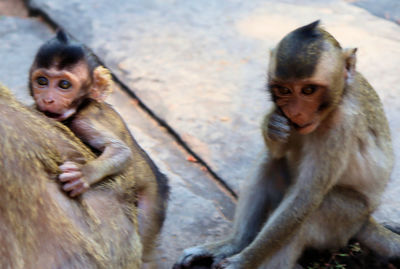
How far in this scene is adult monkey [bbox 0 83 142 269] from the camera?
281 centimetres

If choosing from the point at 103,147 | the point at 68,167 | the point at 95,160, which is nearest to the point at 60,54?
the point at 103,147

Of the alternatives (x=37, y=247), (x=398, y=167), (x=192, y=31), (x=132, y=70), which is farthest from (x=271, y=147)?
(x=192, y=31)

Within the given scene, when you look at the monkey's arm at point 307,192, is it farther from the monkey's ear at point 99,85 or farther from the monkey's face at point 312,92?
the monkey's ear at point 99,85

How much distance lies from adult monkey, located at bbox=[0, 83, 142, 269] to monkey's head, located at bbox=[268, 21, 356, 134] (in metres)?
1.25

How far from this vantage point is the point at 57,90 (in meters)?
3.73

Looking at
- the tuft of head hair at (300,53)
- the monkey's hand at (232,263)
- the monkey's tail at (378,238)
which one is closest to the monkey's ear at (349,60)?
the tuft of head hair at (300,53)

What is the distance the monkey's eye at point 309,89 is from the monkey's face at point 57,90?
53.4 inches

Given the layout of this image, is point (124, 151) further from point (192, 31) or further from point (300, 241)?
point (192, 31)

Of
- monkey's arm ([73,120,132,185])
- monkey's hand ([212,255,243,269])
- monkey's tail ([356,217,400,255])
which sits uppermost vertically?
monkey's arm ([73,120,132,185])

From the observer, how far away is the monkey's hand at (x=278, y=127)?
3998 mm

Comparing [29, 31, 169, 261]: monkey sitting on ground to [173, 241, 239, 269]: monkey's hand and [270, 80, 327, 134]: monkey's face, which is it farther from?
[270, 80, 327, 134]: monkey's face

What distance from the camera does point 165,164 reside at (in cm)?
555

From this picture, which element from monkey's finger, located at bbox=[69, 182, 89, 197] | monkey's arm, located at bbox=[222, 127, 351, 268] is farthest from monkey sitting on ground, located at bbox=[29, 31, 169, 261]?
monkey's arm, located at bbox=[222, 127, 351, 268]

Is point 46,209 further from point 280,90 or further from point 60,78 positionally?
point 280,90
